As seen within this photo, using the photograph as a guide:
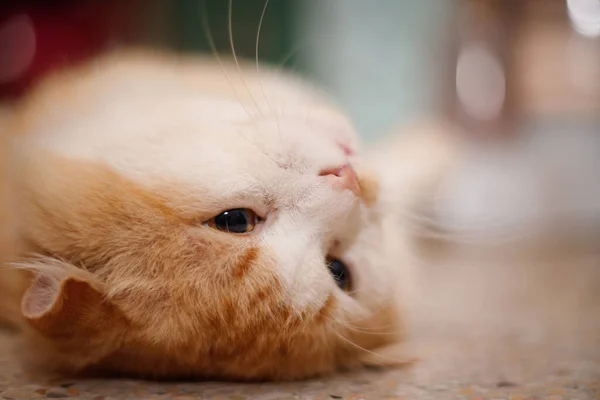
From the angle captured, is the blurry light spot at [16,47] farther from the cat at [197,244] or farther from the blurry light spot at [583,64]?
the blurry light spot at [583,64]

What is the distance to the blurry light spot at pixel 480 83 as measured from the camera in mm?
2281

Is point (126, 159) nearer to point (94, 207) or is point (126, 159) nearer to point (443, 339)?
point (94, 207)

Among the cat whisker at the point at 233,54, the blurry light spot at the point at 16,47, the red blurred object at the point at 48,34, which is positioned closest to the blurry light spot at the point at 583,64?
the cat whisker at the point at 233,54

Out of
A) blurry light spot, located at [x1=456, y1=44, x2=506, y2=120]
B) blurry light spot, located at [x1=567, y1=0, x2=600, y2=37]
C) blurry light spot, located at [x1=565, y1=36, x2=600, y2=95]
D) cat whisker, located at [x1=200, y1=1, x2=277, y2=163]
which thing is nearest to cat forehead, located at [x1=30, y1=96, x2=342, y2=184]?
cat whisker, located at [x1=200, y1=1, x2=277, y2=163]

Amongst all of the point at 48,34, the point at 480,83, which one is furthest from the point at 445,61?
the point at 48,34

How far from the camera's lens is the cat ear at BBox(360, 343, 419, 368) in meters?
1.00

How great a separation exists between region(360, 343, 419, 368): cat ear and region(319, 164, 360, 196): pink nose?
28cm

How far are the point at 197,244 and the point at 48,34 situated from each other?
0.83m

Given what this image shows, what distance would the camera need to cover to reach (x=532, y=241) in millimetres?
1952

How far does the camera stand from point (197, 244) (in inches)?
32.0

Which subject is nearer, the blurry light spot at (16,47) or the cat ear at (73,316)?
the cat ear at (73,316)

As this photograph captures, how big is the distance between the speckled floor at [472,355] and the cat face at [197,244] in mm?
44

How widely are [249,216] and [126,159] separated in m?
0.20

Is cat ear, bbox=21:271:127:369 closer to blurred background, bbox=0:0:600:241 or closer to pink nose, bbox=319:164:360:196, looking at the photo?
pink nose, bbox=319:164:360:196
